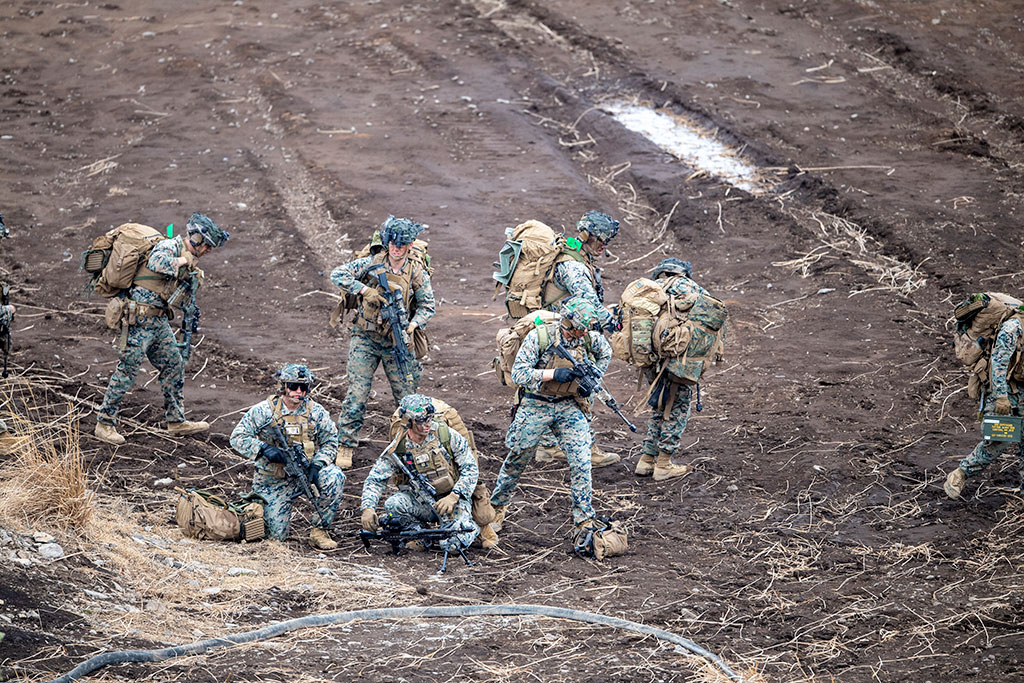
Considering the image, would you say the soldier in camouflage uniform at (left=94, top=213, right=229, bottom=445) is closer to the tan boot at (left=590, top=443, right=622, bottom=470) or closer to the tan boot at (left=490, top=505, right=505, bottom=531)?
the tan boot at (left=490, top=505, right=505, bottom=531)

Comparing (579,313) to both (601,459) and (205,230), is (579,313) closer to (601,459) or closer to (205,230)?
(601,459)

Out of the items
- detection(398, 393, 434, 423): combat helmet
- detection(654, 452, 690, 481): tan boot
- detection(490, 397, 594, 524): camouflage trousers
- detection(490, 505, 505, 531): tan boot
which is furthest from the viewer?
detection(654, 452, 690, 481): tan boot

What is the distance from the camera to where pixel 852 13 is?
18469 mm

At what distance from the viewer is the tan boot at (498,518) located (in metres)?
8.23

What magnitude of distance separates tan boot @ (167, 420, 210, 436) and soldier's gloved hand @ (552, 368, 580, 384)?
3722 millimetres

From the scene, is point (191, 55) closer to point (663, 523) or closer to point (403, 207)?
point (403, 207)

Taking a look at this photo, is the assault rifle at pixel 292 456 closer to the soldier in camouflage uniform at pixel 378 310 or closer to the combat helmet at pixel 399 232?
the soldier in camouflage uniform at pixel 378 310

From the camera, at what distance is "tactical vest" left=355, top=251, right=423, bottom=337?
29.2 ft

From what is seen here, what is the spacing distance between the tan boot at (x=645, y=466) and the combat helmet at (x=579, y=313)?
1535mm

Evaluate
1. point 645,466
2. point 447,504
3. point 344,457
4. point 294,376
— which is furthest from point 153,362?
point 645,466

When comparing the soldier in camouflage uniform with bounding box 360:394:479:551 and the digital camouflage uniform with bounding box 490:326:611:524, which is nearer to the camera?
the soldier in camouflage uniform with bounding box 360:394:479:551

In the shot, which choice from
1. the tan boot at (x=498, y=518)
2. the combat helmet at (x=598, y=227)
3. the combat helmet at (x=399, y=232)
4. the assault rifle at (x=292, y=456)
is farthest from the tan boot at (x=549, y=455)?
the assault rifle at (x=292, y=456)

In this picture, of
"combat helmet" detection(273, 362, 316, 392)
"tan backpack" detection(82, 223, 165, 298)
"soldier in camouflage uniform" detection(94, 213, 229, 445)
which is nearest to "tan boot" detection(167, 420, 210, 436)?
"soldier in camouflage uniform" detection(94, 213, 229, 445)

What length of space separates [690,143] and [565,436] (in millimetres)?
8379
